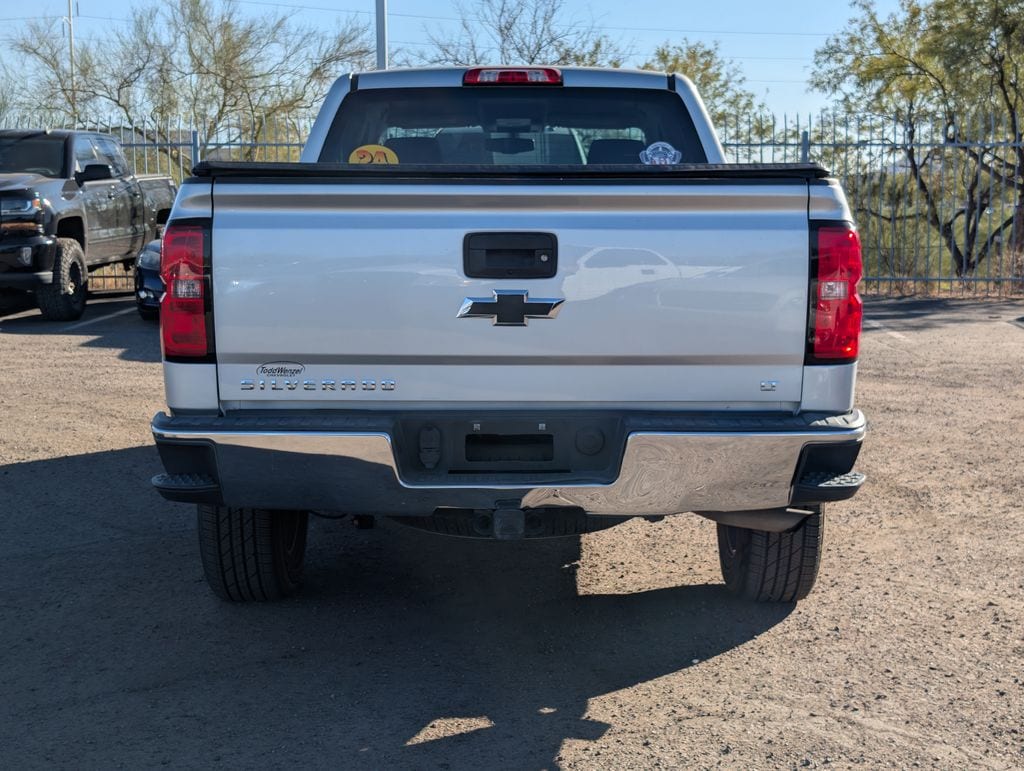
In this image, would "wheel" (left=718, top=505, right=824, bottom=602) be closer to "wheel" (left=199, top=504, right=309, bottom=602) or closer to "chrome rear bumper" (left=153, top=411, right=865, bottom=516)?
"chrome rear bumper" (left=153, top=411, right=865, bottom=516)

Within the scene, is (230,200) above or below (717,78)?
below

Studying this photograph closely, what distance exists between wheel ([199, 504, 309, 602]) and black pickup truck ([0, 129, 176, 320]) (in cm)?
929

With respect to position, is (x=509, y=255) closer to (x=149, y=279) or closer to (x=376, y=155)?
(x=376, y=155)

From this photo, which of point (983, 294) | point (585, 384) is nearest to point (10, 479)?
point (585, 384)

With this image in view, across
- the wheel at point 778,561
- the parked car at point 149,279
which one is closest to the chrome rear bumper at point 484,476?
the wheel at point 778,561

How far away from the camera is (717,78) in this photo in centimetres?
2870

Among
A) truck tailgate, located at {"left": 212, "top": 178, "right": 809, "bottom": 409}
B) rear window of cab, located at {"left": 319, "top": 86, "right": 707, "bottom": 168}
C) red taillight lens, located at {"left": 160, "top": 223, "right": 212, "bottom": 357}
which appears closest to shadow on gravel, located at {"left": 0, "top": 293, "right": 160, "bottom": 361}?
rear window of cab, located at {"left": 319, "top": 86, "right": 707, "bottom": 168}

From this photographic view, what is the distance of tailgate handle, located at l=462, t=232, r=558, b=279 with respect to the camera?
3.72 m

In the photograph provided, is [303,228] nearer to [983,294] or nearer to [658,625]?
[658,625]

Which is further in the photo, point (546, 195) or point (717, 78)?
point (717, 78)

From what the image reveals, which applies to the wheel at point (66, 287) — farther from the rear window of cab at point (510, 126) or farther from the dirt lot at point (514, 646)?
the rear window of cab at point (510, 126)

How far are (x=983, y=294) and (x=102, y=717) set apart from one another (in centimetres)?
1640

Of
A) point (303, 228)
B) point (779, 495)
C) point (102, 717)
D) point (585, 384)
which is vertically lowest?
point (102, 717)

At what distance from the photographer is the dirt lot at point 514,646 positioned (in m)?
3.57
